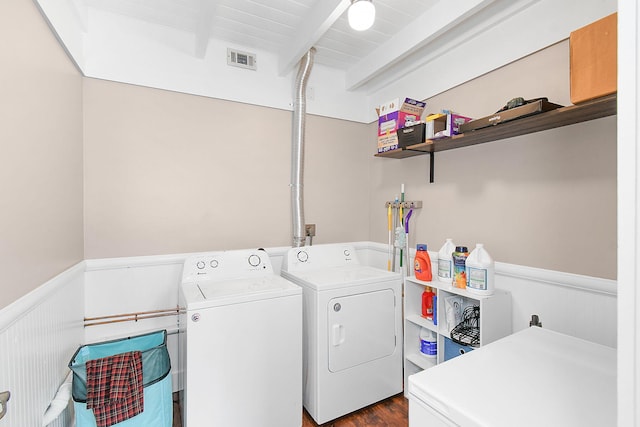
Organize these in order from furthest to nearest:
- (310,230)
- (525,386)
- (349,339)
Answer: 1. (310,230)
2. (349,339)
3. (525,386)

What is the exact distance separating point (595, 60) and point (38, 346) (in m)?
2.39

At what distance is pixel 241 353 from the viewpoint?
1.60 m

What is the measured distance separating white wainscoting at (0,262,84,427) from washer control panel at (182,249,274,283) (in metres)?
0.58

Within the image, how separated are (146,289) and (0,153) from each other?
4.39ft

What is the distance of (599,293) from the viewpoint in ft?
4.65

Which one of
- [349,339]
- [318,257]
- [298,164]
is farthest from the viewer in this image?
[298,164]

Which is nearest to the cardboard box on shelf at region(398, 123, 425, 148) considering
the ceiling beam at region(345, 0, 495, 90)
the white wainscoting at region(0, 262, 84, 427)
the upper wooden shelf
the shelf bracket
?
the upper wooden shelf

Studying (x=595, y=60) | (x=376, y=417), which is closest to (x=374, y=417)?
(x=376, y=417)

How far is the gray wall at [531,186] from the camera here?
4.71 ft

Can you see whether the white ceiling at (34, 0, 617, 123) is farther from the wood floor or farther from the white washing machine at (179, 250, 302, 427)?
the wood floor

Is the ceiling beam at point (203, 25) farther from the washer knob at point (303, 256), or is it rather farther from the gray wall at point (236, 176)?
the washer knob at point (303, 256)

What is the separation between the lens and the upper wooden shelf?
1.28 m

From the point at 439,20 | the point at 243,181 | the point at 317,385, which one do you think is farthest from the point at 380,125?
the point at 317,385

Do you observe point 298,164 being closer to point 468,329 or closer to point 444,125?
point 444,125
